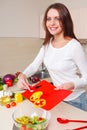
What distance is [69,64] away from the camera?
49.3 inches

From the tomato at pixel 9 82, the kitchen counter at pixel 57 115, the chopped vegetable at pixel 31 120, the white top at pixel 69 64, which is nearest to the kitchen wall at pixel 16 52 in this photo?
the tomato at pixel 9 82

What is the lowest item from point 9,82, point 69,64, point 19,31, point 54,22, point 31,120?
point 9,82

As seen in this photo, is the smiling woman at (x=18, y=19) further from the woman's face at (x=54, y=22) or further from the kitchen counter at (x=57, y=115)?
the kitchen counter at (x=57, y=115)

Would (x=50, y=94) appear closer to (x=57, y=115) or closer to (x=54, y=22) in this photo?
(x=57, y=115)

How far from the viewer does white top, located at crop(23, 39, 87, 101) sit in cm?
120

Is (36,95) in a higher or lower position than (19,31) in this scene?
lower

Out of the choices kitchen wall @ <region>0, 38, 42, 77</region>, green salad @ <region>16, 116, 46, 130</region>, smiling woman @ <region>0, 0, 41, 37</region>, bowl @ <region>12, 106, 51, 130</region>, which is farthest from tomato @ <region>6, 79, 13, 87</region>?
green salad @ <region>16, 116, 46, 130</region>

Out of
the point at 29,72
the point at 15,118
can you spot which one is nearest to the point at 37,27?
the point at 29,72

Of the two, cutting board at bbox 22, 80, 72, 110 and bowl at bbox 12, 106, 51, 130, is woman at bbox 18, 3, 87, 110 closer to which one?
cutting board at bbox 22, 80, 72, 110

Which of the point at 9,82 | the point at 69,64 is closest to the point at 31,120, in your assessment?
the point at 69,64

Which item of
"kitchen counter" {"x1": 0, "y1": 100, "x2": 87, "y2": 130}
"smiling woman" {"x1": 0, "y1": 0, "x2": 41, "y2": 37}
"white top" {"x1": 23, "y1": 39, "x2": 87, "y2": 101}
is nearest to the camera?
"kitchen counter" {"x1": 0, "y1": 100, "x2": 87, "y2": 130}

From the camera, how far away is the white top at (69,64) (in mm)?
1199

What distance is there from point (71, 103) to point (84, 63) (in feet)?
0.89

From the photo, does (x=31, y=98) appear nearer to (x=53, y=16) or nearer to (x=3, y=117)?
(x=3, y=117)
